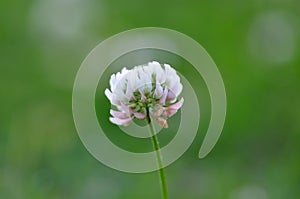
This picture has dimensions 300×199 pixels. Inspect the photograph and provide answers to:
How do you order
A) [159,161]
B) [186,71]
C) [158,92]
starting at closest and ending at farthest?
[159,161] < [158,92] < [186,71]

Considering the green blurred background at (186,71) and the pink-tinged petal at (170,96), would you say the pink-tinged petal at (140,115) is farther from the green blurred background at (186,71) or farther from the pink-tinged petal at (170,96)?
the green blurred background at (186,71)

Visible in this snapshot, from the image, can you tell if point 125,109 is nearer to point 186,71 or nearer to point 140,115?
point 140,115

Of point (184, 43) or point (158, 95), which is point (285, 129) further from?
point (158, 95)

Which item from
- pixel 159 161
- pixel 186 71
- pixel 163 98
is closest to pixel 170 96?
pixel 163 98

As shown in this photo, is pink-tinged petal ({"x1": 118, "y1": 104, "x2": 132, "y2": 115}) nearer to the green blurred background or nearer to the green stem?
the green stem

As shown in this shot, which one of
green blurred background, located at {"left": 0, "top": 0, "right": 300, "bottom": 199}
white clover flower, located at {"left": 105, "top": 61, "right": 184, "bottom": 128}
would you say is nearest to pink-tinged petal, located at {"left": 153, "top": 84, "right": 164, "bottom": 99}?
white clover flower, located at {"left": 105, "top": 61, "right": 184, "bottom": 128}

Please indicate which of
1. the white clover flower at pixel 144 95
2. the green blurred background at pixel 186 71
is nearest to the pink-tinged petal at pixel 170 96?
the white clover flower at pixel 144 95
